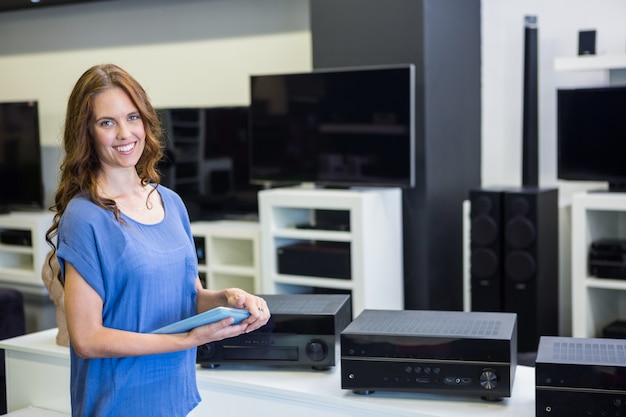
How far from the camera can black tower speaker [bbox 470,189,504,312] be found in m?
4.07

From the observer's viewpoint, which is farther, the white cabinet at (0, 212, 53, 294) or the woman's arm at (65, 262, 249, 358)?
the white cabinet at (0, 212, 53, 294)

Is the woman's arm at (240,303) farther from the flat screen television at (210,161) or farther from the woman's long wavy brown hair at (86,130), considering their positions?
the flat screen television at (210,161)

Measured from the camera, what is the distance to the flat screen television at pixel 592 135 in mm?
3992

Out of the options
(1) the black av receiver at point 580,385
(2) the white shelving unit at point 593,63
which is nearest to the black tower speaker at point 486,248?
(2) the white shelving unit at point 593,63

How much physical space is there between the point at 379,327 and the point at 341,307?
196 mm

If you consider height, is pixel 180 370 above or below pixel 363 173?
below

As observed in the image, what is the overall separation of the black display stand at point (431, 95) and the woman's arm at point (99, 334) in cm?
286

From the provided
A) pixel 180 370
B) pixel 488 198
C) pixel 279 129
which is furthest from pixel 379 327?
pixel 279 129

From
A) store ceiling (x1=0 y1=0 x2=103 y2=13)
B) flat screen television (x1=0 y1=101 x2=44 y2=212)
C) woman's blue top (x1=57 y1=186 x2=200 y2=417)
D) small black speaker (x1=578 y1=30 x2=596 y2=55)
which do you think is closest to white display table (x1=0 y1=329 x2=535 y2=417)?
woman's blue top (x1=57 y1=186 x2=200 y2=417)

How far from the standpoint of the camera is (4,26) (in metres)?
6.63

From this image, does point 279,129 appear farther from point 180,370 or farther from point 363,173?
point 180,370

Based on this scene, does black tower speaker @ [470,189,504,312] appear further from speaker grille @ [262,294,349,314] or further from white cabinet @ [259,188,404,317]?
speaker grille @ [262,294,349,314]

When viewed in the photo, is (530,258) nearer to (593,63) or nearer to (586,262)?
(586,262)

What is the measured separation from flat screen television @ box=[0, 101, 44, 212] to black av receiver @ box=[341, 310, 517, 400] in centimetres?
432
